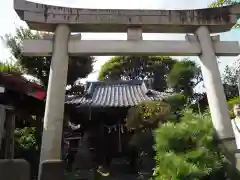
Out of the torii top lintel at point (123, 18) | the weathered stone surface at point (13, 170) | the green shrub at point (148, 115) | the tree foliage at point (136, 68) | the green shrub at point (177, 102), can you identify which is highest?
the tree foliage at point (136, 68)

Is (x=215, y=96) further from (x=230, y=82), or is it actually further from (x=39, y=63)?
(x=230, y=82)

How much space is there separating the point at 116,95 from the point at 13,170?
706 centimetres

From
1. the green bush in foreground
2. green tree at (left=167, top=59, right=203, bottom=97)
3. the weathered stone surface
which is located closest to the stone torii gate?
the green bush in foreground

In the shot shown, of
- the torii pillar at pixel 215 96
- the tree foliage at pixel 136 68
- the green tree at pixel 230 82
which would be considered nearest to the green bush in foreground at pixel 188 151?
the torii pillar at pixel 215 96

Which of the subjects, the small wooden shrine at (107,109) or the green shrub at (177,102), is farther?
the small wooden shrine at (107,109)

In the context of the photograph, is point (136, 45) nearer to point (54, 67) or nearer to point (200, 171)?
point (54, 67)

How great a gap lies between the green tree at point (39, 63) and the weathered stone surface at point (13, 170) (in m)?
5.58

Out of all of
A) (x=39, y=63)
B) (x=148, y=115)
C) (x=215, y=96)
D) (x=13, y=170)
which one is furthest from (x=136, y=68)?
(x=13, y=170)

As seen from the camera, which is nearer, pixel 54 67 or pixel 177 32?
pixel 54 67

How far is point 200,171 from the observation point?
4387mm

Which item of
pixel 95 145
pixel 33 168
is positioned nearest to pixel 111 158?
pixel 95 145

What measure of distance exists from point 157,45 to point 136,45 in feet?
1.64

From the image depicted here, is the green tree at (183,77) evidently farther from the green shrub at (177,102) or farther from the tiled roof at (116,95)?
the tiled roof at (116,95)

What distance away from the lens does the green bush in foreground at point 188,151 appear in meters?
4.42
